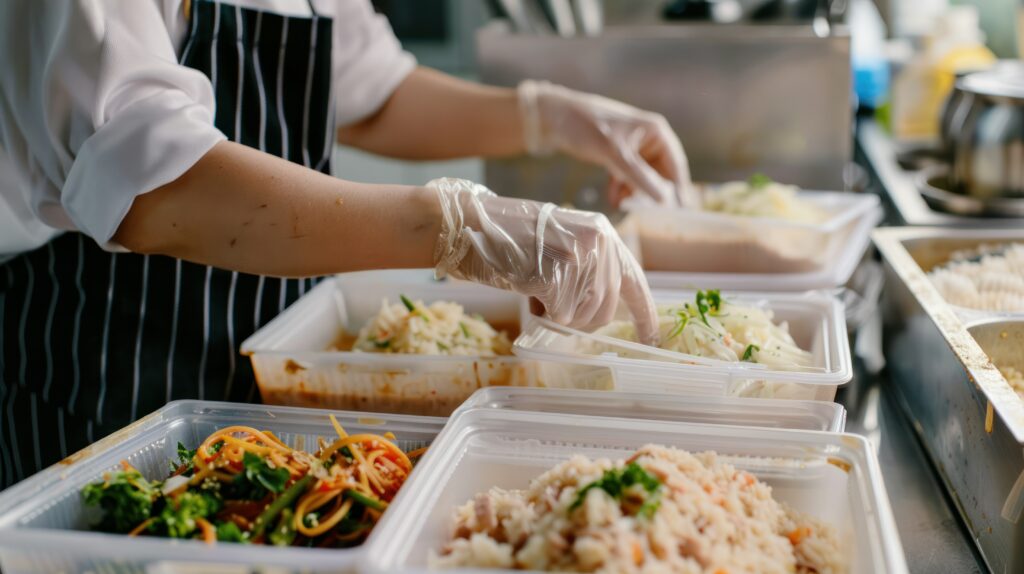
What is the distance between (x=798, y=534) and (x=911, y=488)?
46cm

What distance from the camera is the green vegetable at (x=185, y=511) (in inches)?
39.8

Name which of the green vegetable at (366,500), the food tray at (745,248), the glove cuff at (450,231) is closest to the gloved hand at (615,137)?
the food tray at (745,248)

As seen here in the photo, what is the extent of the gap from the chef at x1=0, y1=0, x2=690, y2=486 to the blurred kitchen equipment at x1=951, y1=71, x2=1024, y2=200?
70 cm

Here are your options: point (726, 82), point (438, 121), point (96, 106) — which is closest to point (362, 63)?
point (438, 121)

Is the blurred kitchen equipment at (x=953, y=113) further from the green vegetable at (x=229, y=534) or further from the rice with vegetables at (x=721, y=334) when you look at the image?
the green vegetable at (x=229, y=534)

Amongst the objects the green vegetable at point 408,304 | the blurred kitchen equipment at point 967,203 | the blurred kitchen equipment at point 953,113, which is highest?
the blurred kitchen equipment at point 953,113

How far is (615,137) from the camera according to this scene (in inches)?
85.2

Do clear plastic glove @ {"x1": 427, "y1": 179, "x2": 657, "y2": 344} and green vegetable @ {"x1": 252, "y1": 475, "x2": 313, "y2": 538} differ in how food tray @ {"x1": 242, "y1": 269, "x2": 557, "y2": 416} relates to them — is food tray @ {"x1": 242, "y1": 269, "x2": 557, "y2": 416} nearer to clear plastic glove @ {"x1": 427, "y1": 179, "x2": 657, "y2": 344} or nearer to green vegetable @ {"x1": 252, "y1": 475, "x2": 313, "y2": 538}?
clear plastic glove @ {"x1": 427, "y1": 179, "x2": 657, "y2": 344}

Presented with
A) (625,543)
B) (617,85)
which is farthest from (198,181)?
(617,85)

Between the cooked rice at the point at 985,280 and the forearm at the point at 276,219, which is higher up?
the forearm at the point at 276,219

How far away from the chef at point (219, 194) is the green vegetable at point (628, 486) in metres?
0.42

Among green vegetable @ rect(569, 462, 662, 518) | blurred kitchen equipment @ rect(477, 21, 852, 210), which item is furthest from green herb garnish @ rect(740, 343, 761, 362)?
blurred kitchen equipment @ rect(477, 21, 852, 210)

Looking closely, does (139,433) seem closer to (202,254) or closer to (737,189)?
(202,254)

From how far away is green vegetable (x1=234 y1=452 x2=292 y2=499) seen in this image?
109cm
